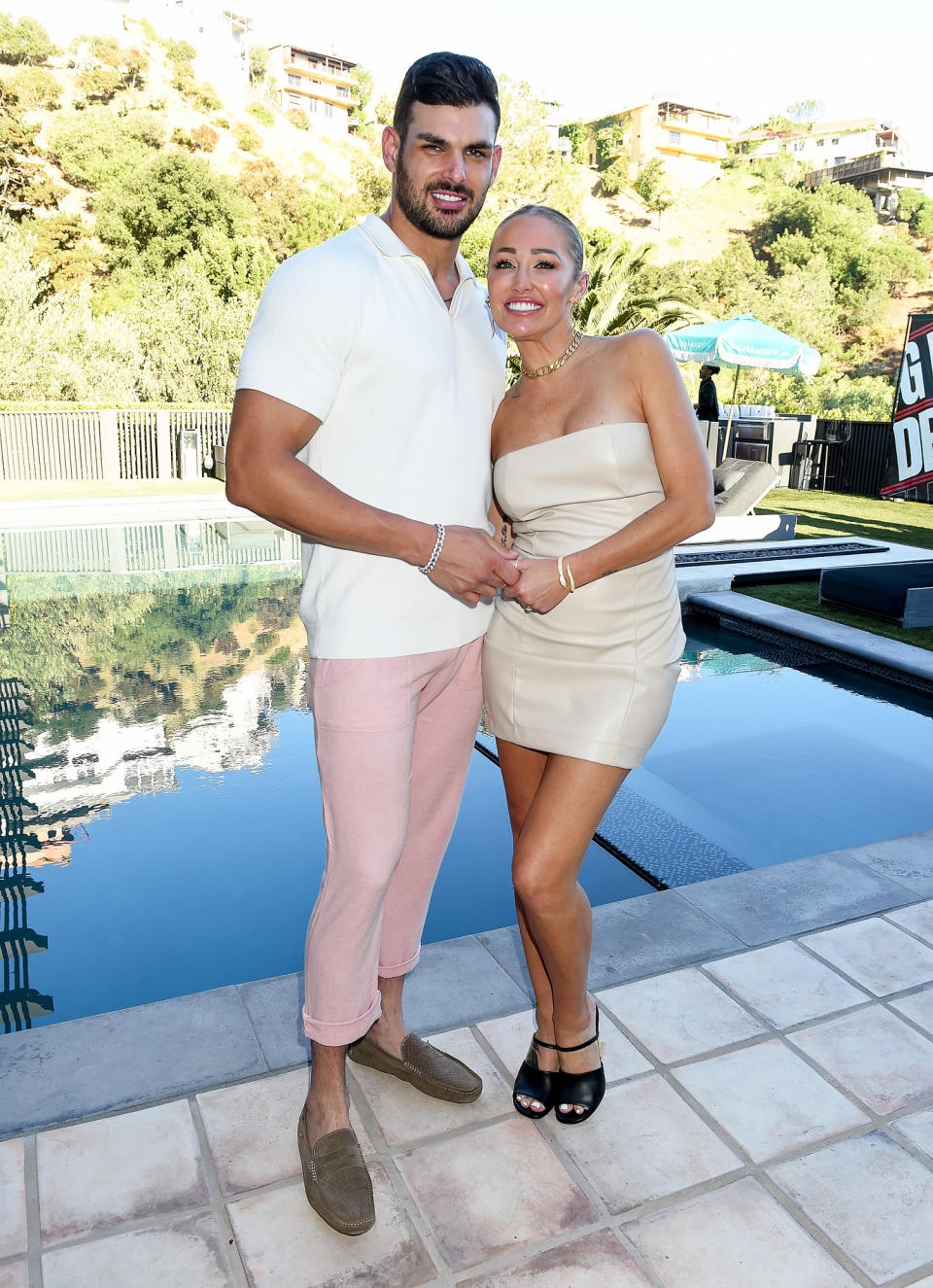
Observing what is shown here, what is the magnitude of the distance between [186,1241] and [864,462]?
57.8 ft

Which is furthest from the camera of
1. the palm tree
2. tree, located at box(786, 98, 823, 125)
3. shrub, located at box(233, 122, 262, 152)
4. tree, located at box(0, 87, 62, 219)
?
tree, located at box(786, 98, 823, 125)

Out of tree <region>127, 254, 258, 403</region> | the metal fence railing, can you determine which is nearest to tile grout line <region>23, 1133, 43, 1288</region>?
the metal fence railing

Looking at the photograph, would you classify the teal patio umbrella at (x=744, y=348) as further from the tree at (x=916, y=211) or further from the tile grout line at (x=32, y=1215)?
the tree at (x=916, y=211)

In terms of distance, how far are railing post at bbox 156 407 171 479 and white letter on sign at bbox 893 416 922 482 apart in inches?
478

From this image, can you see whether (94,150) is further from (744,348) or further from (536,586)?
(536,586)

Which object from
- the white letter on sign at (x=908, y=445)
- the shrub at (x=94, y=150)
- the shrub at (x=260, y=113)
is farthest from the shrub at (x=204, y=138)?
the white letter on sign at (x=908, y=445)

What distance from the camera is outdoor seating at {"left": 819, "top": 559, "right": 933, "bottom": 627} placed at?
22.4 ft

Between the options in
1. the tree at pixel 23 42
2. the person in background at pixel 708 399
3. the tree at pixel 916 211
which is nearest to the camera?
the person in background at pixel 708 399

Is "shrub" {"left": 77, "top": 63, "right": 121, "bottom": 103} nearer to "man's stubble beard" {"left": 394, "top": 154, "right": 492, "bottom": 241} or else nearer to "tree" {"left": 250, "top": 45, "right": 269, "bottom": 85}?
"tree" {"left": 250, "top": 45, "right": 269, "bottom": 85}

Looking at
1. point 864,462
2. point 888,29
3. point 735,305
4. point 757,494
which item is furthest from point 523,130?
point 888,29

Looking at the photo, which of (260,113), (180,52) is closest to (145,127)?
(260,113)

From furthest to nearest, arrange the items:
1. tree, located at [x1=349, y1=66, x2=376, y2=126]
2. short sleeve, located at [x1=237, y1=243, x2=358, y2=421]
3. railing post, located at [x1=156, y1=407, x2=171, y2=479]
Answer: tree, located at [x1=349, y1=66, x2=376, y2=126] → railing post, located at [x1=156, y1=407, x2=171, y2=479] → short sleeve, located at [x1=237, y1=243, x2=358, y2=421]

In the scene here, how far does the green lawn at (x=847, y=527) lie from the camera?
7031mm

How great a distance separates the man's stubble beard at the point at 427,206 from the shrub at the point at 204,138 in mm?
51891
